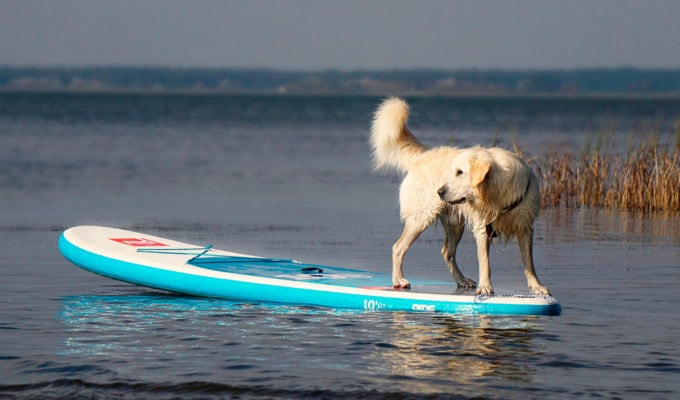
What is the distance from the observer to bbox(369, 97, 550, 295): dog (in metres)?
9.16

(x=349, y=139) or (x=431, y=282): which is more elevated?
(x=349, y=139)

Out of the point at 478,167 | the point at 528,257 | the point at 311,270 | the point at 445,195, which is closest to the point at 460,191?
the point at 445,195

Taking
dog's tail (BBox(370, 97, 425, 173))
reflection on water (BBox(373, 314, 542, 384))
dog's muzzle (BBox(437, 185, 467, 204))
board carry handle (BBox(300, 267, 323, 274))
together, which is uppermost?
dog's tail (BBox(370, 97, 425, 173))

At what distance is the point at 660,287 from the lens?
11.0 m

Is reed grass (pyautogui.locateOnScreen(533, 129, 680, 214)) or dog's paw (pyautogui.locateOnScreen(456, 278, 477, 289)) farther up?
reed grass (pyautogui.locateOnScreen(533, 129, 680, 214))

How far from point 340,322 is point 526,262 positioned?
5.74ft

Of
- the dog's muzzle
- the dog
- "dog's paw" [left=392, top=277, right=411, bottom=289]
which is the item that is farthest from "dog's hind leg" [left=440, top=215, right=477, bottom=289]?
the dog's muzzle

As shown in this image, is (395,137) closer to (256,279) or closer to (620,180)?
(256,279)

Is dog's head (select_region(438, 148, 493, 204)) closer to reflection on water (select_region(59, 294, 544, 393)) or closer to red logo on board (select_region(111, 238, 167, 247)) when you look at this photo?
reflection on water (select_region(59, 294, 544, 393))

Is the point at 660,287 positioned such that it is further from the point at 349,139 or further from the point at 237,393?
the point at 349,139

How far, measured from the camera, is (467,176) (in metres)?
9.13

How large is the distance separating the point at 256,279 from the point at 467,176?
2254 mm

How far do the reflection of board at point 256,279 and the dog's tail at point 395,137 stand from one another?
3.82 ft

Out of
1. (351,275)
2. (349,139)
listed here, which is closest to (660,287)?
(351,275)
